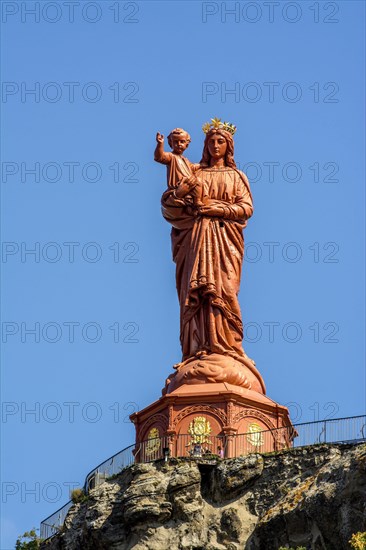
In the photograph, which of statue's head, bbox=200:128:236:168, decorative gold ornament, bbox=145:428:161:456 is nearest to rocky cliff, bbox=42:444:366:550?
decorative gold ornament, bbox=145:428:161:456

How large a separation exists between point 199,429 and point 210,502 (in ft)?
9.85

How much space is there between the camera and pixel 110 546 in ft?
177

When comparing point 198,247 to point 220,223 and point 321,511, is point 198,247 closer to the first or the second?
point 220,223

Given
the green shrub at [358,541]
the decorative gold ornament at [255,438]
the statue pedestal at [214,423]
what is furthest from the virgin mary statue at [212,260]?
the green shrub at [358,541]

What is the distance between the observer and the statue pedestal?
2208 inches

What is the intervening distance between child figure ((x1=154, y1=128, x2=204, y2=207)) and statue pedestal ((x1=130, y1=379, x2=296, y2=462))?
6.15 meters

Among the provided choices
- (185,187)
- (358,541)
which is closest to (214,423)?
(185,187)

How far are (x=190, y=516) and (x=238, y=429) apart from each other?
3812mm

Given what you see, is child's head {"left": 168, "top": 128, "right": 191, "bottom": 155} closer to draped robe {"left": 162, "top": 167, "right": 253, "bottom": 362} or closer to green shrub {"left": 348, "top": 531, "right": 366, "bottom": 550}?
draped robe {"left": 162, "top": 167, "right": 253, "bottom": 362}

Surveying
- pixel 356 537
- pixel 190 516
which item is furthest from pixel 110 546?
pixel 356 537

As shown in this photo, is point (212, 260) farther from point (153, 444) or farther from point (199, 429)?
point (153, 444)

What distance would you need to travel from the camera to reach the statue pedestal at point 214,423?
184 ft

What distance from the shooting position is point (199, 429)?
56.5m

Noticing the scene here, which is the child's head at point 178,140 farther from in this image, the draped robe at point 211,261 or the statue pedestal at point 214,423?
the statue pedestal at point 214,423
